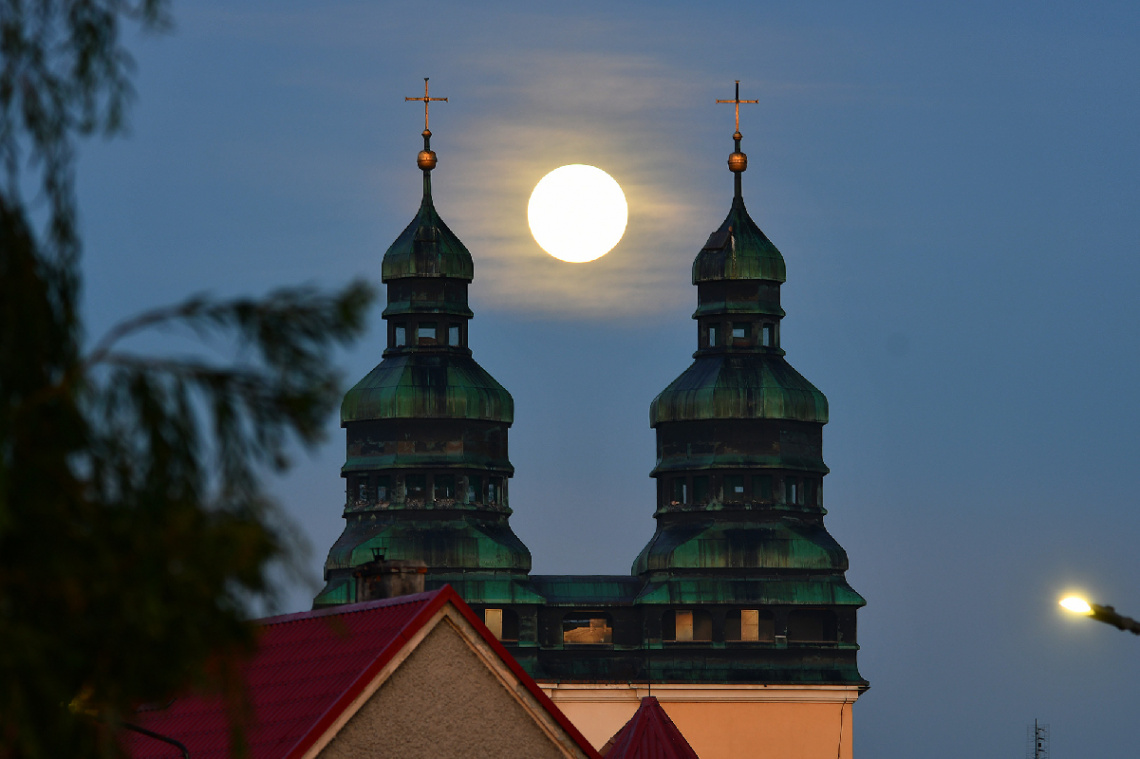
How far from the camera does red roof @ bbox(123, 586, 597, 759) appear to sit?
3106 cm

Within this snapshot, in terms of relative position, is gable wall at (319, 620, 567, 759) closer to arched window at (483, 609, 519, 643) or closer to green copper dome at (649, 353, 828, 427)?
arched window at (483, 609, 519, 643)

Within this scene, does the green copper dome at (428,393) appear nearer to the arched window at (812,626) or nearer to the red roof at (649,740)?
the arched window at (812,626)

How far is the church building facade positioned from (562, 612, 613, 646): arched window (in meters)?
0.08

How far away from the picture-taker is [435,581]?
9881 centimetres

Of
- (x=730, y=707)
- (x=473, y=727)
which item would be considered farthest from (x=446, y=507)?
(x=473, y=727)

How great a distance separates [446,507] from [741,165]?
19.5 m

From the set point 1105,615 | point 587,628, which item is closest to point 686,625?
point 587,628

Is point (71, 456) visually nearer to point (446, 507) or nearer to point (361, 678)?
point (361, 678)

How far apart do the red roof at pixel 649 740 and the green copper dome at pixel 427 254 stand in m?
59.3

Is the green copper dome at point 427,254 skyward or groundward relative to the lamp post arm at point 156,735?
skyward

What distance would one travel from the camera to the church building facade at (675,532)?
101m

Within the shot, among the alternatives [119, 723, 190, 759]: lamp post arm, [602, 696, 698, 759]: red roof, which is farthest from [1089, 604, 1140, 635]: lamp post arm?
[602, 696, 698, 759]: red roof

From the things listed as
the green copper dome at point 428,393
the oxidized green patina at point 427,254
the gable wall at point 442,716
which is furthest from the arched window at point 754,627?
the gable wall at point 442,716

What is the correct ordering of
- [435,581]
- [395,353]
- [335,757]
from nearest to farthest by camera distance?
[335,757]
[435,581]
[395,353]
